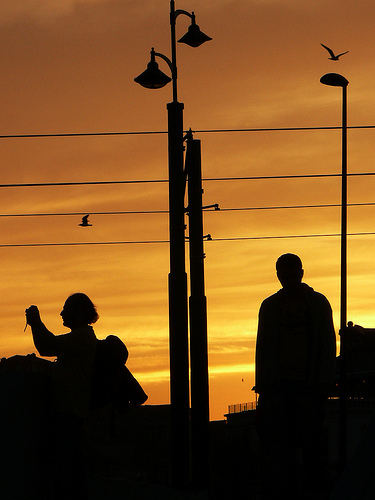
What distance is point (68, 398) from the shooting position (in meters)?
7.20

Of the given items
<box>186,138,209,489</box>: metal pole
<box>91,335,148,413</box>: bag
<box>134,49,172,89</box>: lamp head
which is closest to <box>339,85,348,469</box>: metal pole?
<box>186,138,209,489</box>: metal pole

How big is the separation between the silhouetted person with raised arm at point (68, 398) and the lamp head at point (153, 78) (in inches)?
330

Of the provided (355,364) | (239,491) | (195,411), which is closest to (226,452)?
(355,364)

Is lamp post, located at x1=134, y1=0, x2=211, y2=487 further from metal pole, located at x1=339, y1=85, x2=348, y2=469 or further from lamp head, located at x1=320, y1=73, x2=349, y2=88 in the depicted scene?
metal pole, located at x1=339, y1=85, x2=348, y2=469

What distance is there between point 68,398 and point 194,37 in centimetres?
1037

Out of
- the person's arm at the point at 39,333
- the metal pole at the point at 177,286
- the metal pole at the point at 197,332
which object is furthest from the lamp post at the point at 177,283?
the person's arm at the point at 39,333

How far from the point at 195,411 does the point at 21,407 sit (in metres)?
8.68

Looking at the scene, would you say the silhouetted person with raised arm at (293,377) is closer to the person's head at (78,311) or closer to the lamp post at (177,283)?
the person's head at (78,311)

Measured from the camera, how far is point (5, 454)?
7.09 m

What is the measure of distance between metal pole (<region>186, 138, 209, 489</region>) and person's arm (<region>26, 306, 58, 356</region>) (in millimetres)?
7809

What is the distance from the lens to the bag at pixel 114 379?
292 inches

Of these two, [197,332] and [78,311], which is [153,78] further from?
[78,311]

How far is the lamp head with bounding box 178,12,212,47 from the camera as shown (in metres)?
16.4

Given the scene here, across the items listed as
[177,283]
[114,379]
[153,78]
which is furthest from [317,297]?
[153,78]
